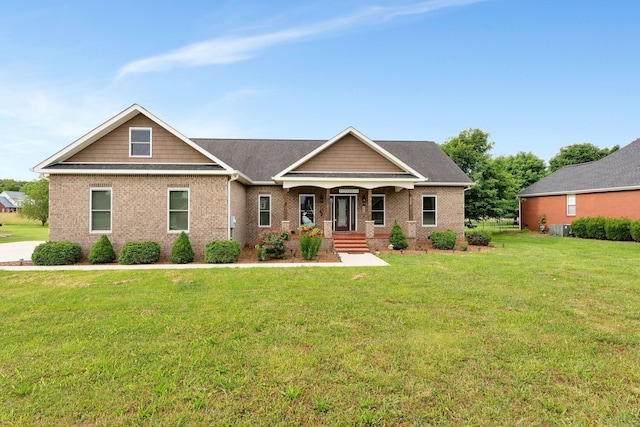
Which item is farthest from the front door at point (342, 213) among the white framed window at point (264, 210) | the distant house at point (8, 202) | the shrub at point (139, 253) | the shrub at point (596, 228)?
the distant house at point (8, 202)

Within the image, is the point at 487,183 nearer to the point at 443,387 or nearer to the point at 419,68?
the point at 419,68

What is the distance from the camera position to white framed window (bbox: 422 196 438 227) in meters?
17.1

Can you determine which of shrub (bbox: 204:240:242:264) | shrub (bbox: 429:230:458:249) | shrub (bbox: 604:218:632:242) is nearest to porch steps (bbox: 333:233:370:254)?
shrub (bbox: 429:230:458:249)

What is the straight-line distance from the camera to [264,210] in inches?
645

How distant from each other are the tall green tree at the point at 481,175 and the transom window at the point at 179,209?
18.4 meters

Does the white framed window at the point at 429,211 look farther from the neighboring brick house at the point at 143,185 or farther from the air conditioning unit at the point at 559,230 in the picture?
the air conditioning unit at the point at 559,230

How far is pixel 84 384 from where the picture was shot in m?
3.24

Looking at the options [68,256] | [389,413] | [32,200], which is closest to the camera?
[389,413]

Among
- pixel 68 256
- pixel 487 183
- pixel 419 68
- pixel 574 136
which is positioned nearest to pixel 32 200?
pixel 68 256

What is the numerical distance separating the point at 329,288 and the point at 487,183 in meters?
18.6

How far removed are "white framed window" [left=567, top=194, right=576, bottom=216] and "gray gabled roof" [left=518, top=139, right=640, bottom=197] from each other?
458 mm

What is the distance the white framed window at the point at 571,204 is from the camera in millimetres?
21625

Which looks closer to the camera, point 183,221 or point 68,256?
point 68,256

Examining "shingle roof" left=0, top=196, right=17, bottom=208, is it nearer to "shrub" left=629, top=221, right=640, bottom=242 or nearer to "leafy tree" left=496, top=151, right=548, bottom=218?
"leafy tree" left=496, top=151, right=548, bottom=218
